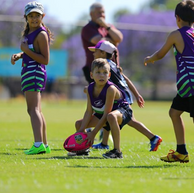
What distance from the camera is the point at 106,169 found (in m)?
5.29

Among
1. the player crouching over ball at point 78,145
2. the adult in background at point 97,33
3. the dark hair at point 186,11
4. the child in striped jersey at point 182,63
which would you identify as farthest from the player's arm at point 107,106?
the adult in background at point 97,33

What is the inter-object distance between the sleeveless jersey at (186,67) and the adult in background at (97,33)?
300 cm

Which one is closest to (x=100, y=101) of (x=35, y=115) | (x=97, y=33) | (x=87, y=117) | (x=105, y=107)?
(x=105, y=107)

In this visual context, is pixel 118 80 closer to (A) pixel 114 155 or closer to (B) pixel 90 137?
(B) pixel 90 137

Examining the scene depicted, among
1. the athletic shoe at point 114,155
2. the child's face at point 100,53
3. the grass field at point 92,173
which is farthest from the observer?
the child's face at point 100,53

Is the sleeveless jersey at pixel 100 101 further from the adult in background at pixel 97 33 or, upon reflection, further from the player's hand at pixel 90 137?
the adult in background at pixel 97 33

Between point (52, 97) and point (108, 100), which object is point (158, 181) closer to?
point (108, 100)

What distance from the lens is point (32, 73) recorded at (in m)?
6.86

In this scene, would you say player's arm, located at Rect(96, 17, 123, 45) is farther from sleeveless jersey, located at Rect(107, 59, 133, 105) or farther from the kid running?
sleeveless jersey, located at Rect(107, 59, 133, 105)

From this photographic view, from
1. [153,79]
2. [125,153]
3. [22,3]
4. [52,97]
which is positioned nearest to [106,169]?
[125,153]

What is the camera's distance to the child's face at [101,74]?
6.39 metres

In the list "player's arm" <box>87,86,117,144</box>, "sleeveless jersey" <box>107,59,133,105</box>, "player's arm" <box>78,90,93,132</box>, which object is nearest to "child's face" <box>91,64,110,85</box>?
"player's arm" <box>87,86,117,144</box>

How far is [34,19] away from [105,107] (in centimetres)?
151

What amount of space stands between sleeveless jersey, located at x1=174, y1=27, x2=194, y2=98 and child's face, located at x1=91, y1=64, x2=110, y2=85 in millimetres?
940
